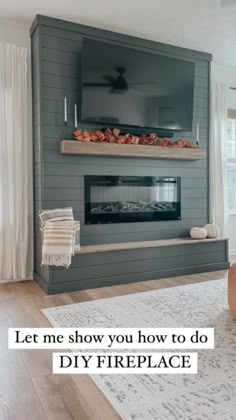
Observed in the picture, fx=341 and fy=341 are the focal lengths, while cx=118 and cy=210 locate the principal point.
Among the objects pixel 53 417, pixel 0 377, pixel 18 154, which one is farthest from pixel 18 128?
pixel 53 417

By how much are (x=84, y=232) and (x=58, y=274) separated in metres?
0.63

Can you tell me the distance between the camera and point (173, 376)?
1.78 metres

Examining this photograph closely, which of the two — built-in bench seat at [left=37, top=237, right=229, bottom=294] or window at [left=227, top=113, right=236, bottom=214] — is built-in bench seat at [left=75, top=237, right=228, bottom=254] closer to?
built-in bench seat at [left=37, top=237, right=229, bottom=294]

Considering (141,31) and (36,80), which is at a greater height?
(141,31)

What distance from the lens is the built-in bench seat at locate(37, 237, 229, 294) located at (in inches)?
131

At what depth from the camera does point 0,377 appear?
70.4 inches

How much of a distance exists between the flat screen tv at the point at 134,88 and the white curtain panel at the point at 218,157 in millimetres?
608

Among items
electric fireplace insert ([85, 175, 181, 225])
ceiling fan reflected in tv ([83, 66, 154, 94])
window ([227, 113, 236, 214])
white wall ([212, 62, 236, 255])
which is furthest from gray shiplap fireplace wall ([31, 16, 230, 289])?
window ([227, 113, 236, 214])

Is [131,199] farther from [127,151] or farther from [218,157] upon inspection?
[218,157]

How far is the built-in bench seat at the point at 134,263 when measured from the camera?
10.9 feet

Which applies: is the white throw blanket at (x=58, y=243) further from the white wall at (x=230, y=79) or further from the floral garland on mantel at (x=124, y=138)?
the white wall at (x=230, y=79)

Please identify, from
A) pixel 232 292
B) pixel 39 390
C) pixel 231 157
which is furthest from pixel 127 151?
pixel 39 390

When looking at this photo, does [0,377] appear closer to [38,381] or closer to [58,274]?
[38,381]

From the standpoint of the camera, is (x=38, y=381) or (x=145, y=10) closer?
(x=38, y=381)
